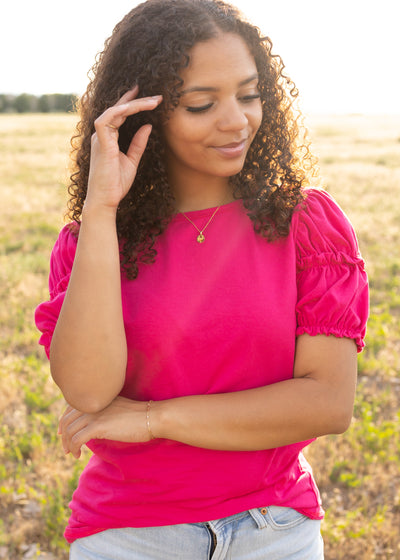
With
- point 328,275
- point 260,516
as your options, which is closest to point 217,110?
point 328,275

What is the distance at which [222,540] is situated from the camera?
1852 mm

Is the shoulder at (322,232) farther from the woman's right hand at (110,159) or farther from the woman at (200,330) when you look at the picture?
the woman's right hand at (110,159)

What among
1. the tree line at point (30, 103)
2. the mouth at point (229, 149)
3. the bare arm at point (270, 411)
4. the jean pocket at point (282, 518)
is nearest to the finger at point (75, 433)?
the bare arm at point (270, 411)

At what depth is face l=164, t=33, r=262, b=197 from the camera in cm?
197

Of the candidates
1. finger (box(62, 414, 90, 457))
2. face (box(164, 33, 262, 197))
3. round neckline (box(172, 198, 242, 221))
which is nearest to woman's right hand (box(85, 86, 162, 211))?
face (box(164, 33, 262, 197))

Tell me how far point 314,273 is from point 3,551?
2588 mm

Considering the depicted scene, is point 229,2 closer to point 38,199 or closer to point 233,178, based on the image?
point 233,178

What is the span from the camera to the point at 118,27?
7.12 feet

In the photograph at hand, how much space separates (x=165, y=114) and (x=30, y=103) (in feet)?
197

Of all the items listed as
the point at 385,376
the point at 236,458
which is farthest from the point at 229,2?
the point at 385,376

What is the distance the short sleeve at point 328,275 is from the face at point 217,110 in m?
0.30

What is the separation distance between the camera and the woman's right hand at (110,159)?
6.48 feet

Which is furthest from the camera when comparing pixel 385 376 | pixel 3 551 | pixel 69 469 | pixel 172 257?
pixel 385 376

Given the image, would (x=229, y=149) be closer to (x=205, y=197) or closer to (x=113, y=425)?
(x=205, y=197)
